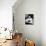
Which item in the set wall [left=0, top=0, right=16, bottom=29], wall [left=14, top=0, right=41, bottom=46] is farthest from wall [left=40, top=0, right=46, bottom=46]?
wall [left=0, top=0, right=16, bottom=29]

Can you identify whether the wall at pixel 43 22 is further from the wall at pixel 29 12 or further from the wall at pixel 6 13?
the wall at pixel 6 13

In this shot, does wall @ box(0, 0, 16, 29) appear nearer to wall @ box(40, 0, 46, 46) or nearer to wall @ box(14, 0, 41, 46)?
wall @ box(14, 0, 41, 46)

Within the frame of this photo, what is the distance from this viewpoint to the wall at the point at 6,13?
384 cm

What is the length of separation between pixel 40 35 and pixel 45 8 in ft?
4.13

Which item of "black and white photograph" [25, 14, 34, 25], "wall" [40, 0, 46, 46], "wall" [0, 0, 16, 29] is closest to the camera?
"wall" [0, 0, 16, 29]

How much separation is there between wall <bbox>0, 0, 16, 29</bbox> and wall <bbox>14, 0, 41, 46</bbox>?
1.01 m

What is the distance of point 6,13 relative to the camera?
388 centimetres

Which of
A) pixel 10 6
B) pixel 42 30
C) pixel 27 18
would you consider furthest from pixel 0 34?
pixel 42 30

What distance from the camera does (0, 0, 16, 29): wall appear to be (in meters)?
3.84

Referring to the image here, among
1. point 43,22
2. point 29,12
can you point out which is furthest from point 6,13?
point 43,22

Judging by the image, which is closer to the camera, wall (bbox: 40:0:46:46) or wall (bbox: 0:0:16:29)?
wall (bbox: 0:0:16:29)

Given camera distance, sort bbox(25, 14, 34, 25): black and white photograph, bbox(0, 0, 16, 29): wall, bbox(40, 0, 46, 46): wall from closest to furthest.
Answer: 1. bbox(0, 0, 16, 29): wall
2. bbox(40, 0, 46, 46): wall
3. bbox(25, 14, 34, 25): black and white photograph

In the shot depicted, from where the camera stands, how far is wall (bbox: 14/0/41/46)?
4844 mm

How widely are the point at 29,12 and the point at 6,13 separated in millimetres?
1307
